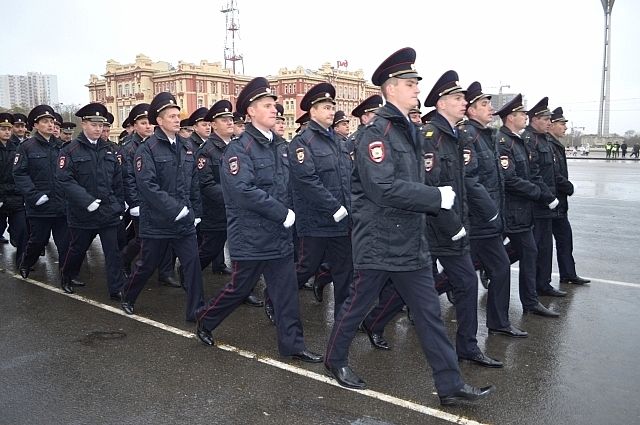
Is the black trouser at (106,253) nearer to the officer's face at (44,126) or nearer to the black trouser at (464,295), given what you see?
the officer's face at (44,126)

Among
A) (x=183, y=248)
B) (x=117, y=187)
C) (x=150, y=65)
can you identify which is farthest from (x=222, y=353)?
(x=150, y=65)

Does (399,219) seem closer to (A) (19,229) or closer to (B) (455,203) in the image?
(B) (455,203)

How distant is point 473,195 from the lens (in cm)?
468

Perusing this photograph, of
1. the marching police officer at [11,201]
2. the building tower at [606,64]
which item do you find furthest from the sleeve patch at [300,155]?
the building tower at [606,64]

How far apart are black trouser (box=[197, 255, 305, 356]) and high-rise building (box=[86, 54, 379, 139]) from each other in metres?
75.2

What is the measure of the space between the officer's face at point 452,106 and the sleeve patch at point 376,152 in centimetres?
103

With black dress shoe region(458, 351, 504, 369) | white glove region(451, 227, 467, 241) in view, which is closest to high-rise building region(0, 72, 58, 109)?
black dress shoe region(458, 351, 504, 369)

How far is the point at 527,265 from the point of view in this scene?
5.77m

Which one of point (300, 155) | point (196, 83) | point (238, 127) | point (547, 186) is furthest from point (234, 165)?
point (196, 83)

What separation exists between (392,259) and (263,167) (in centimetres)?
144

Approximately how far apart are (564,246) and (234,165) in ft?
14.8

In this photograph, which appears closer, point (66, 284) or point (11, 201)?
point (66, 284)

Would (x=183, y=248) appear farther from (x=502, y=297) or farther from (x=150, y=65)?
(x=150, y=65)

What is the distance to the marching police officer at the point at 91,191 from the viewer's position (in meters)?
6.38
